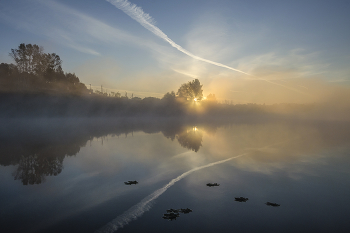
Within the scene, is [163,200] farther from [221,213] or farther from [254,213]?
[254,213]

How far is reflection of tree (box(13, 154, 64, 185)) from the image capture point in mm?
15156

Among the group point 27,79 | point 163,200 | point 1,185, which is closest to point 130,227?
point 163,200

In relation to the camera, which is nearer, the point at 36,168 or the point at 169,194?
the point at 169,194

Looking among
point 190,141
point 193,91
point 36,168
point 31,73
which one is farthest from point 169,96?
point 36,168

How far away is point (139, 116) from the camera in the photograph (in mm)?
125188

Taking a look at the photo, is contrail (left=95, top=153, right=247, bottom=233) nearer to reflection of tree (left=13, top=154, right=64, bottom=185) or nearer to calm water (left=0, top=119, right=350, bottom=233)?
calm water (left=0, top=119, right=350, bottom=233)

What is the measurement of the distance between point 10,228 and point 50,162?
505 inches

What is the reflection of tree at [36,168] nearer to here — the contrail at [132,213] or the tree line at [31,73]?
the contrail at [132,213]

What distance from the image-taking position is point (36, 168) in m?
17.8

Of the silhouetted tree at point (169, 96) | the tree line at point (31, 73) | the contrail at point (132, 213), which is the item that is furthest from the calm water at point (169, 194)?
the silhouetted tree at point (169, 96)

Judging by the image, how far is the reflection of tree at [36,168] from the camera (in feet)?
49.7

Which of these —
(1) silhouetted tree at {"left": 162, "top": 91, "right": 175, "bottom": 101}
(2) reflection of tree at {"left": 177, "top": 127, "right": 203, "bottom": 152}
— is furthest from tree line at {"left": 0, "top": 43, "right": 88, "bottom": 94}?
(2) reflection of tree at {"left": 177, "top": 127, "right": 203, "bottom": 152}

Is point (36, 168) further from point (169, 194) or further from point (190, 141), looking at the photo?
point (190, 141)

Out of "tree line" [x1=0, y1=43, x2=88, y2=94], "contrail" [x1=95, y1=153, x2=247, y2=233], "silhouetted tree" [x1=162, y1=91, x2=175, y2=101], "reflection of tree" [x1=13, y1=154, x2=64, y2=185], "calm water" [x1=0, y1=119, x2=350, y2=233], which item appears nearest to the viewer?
"contrail" [x1=95, y1=153, x2=247, y2=233]
